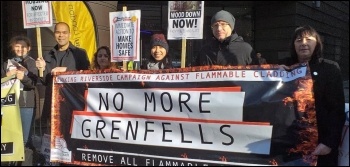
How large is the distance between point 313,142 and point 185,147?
1.07m

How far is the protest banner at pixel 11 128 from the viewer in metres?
4.59

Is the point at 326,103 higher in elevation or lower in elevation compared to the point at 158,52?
lower

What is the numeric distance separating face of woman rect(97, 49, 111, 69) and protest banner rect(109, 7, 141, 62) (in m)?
0.10

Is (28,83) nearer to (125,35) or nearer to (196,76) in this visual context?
(125,35)

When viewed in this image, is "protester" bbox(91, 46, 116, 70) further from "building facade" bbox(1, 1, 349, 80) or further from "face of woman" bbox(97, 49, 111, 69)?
"building facade" bbox(1, 1, 349, 80)

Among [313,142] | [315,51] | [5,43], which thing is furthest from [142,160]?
[5,43]

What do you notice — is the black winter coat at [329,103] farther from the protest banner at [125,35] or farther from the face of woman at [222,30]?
the protest banner at [125,35]

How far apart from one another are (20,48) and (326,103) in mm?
3552

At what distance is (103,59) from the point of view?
513cm

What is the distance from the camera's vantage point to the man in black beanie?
168 inches

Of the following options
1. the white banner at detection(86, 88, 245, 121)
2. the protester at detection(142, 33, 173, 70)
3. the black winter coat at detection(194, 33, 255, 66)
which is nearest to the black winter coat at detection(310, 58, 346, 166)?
the white banner at detection(86, 88, 245, 121)

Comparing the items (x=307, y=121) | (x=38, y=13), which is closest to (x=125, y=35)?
(x=38, y=13)

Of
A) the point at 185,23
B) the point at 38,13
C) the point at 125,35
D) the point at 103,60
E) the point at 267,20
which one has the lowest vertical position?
the point at 103,60

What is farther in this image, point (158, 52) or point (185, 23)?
point (158, 52)
